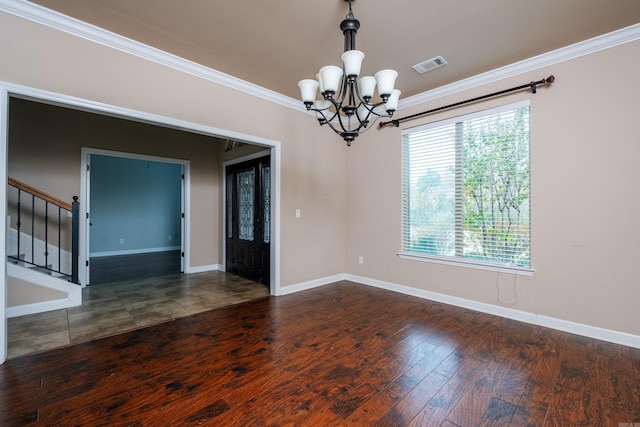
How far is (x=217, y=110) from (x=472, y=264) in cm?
361

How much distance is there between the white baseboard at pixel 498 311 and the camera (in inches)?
104

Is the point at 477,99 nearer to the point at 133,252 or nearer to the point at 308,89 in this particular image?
Result: the point at 308,89

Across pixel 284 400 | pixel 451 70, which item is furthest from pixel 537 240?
pixel 284 400

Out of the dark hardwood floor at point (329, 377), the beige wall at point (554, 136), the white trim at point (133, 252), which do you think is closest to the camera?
the dark hardwood floor at point (329, 377)

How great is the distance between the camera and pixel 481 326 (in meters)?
3.00

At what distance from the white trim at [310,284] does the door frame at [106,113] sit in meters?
0.12

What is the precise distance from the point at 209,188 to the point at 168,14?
3.82 meters

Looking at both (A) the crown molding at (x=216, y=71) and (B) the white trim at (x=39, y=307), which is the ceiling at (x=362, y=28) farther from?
(B) the white trim at (x=39, y=307)

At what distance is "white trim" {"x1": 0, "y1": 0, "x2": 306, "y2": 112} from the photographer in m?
2.28

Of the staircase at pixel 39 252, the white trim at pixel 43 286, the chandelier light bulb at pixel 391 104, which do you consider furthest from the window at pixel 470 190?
the staircase at pixel 39 252

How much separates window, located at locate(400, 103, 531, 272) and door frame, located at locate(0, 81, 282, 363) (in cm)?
187

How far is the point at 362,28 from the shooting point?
252 centimetres

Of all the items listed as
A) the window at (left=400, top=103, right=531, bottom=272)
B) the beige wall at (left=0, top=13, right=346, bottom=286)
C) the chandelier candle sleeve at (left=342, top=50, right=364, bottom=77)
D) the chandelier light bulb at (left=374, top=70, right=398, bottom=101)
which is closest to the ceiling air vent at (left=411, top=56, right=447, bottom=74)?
the window at (left=400, top=103, right=531, bottom=272)

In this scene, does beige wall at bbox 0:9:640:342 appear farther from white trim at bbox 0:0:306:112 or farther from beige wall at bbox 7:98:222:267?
beige wall at bbox 7:98:222:267
